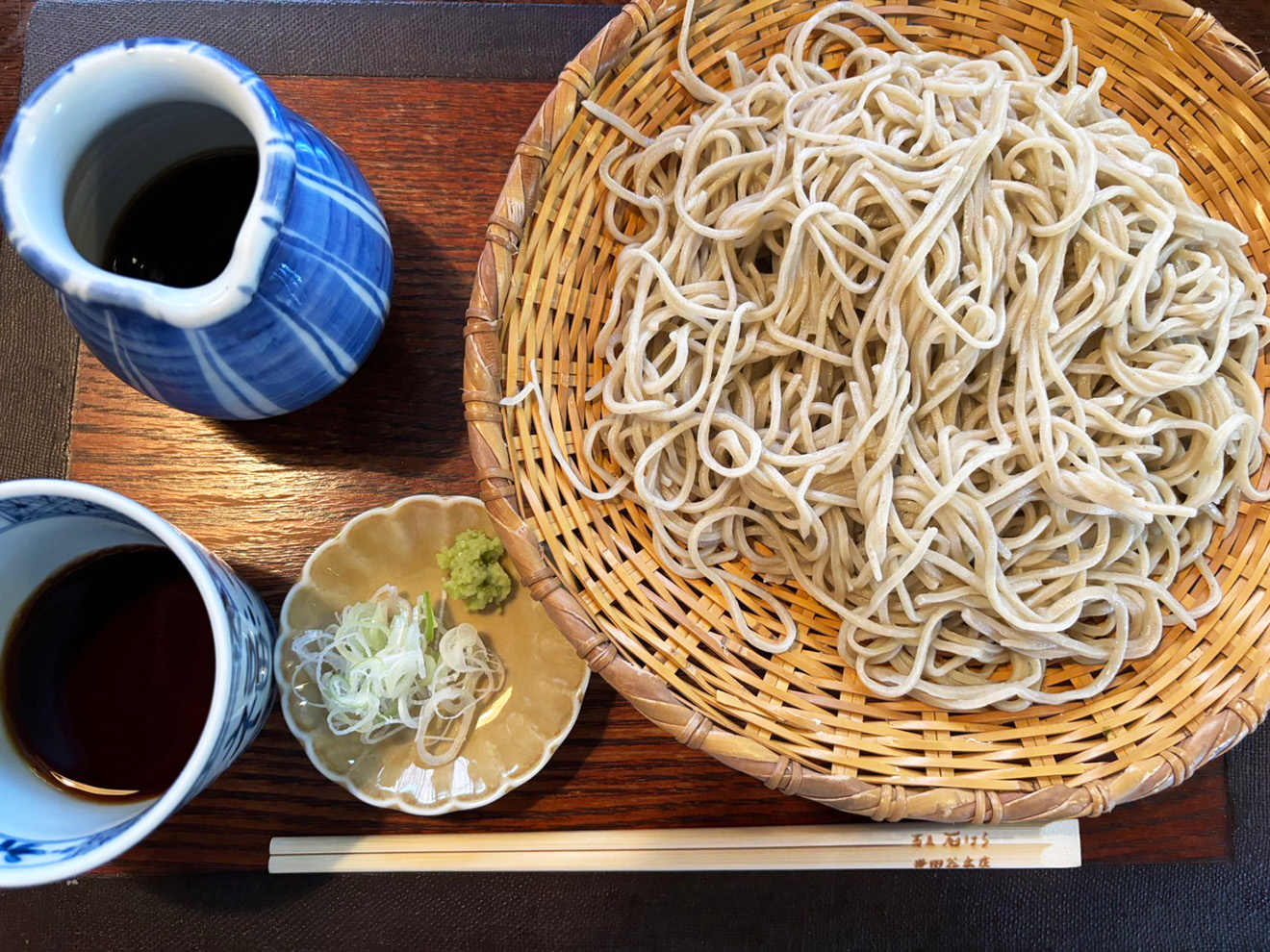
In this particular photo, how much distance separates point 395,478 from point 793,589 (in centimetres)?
68

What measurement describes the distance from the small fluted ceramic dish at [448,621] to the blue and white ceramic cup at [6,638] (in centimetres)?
10

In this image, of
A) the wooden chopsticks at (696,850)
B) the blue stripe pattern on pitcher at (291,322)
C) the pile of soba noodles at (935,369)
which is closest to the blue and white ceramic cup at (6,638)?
the blue stripe pattern on pitcher at (291,322)

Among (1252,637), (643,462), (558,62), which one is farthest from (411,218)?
(1252,637)

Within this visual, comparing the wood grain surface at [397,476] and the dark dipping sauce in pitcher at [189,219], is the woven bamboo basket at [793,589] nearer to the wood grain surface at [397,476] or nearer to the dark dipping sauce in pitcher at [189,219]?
the wood grain surface at [397,476]

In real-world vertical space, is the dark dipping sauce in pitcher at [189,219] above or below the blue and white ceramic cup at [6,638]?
above

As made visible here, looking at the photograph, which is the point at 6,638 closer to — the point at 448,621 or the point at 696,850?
the point at 448,621

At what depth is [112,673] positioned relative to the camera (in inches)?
45.6

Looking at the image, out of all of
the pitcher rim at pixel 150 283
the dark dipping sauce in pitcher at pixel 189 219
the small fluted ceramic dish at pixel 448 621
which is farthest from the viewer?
the small fluted ceramic dish at pixel 448 621

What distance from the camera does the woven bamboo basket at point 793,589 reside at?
1094 millimetres

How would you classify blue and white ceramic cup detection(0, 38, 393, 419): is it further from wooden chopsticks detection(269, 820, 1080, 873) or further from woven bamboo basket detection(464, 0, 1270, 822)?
wooden chopsticks detection(269, 820, 1080, 873)

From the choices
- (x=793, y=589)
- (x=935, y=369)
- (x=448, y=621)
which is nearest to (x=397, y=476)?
(x=448, y=621)

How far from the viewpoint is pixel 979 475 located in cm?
125

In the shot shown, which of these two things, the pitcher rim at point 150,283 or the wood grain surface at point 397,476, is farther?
the wood grain surface at point 397,476

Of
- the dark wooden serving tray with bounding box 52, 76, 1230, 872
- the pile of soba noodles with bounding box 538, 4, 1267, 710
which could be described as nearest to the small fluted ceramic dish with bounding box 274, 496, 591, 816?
the dark wooden serving tray with bounding box 52, 76, 1230, 872
